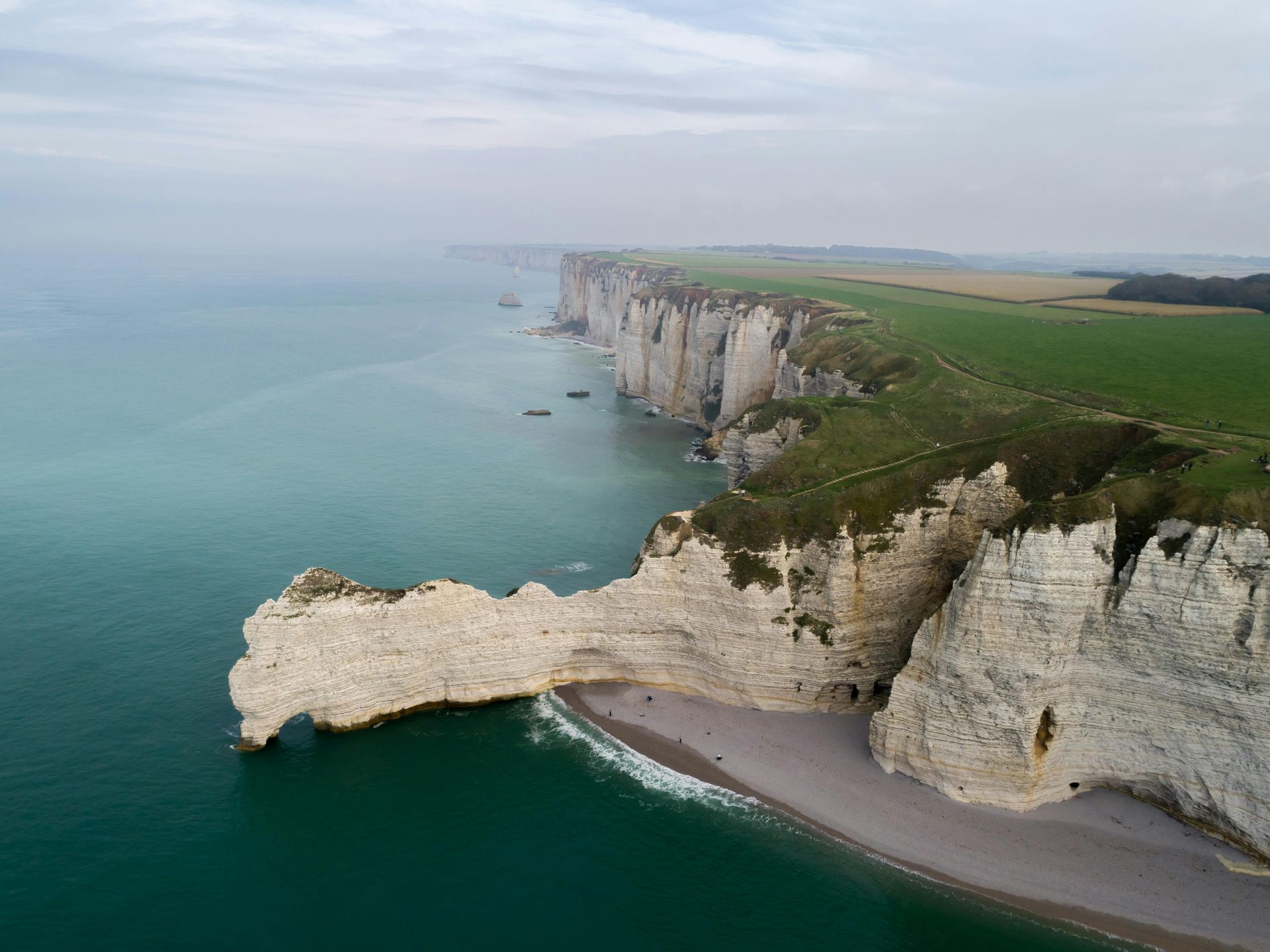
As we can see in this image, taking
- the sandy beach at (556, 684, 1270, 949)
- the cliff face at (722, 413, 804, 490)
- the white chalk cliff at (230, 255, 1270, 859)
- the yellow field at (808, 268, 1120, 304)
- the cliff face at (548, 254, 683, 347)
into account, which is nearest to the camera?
the sandy beach at (556, 684, 1270, 949)

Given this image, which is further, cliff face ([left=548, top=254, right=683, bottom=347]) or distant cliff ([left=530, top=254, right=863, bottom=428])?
cliff face ([left=548, top=254, right=683, bottom=347])

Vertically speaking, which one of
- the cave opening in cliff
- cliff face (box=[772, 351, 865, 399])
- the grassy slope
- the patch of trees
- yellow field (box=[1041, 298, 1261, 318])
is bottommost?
the cave opening in cliff

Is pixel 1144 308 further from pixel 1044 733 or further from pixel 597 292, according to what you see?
pixel 597 292

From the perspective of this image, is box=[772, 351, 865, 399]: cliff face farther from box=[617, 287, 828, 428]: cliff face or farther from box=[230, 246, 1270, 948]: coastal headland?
box=[230, 246, 1270, 948]: coastal headland

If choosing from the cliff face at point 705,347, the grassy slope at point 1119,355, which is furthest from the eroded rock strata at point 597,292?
the grassy slope at point 1119,355

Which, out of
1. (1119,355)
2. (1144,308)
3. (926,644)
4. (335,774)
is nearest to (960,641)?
(926,644)

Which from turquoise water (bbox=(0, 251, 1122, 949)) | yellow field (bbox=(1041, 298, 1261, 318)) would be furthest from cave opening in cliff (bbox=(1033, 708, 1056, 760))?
yellow field (bbox=(1041, 298, 1261, 318))

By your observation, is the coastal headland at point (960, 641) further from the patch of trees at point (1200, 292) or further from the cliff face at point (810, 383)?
the patch of trees at point (1200, 292)
